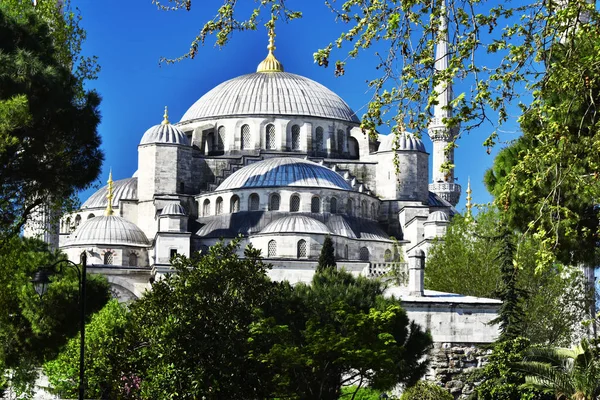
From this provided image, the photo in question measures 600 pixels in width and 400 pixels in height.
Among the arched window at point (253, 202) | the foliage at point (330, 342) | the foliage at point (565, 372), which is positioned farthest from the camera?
the arched window at point (253, 202)

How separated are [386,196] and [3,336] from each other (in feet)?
151

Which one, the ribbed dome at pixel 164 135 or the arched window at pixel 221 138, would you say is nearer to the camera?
the ribbed dome at pixel 164 135

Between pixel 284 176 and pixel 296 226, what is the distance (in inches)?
190

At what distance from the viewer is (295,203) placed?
2682 inches

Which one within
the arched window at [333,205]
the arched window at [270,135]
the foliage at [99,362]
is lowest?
the foliage at [99,362]

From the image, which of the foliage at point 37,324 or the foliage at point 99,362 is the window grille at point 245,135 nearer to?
the foliage at point 99,362

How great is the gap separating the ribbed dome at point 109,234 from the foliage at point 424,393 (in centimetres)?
3376

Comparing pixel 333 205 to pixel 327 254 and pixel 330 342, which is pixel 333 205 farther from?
pixel 330 342

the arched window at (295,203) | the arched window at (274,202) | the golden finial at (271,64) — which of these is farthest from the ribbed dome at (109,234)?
the golden finial at (271,64)

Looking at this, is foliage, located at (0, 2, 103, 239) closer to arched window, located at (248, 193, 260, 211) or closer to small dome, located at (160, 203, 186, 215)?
small dome, located at (160, 203, 186, 215)

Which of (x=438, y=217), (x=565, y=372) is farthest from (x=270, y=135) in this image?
(x=565, y=372)

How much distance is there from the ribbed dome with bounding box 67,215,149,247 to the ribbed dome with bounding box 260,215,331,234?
7652 millimetres

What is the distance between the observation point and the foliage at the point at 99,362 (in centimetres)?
2936

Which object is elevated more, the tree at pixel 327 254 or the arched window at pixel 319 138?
the arched window at pixel 319 138
